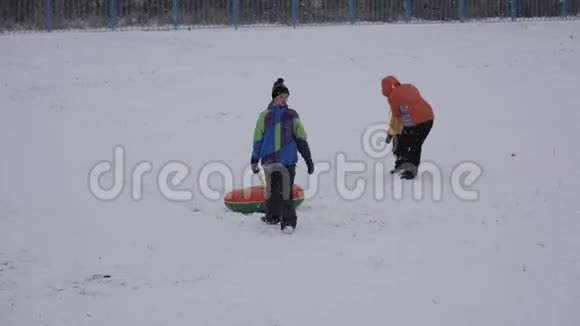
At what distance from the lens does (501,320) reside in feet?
20.5

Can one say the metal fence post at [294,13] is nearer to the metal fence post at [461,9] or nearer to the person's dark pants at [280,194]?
the metal fence post at [461,9]

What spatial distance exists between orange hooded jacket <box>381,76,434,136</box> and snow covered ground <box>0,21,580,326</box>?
856 mm

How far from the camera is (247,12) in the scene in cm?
2542

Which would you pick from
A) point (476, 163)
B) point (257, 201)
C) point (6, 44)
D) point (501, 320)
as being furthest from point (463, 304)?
point (6, 44)

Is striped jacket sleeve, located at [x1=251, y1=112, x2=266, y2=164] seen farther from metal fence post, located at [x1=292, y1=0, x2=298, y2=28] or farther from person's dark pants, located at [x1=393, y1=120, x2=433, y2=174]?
metal fence post, located at [x1=292, y1=0, x2=298, y2=28]

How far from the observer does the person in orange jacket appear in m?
10.8

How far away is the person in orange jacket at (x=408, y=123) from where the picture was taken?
426 inches

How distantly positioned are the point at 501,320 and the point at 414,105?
5.02 m

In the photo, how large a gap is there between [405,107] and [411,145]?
576mm

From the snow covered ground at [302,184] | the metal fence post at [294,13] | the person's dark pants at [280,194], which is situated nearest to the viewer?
the snow covered ground at [302,184]

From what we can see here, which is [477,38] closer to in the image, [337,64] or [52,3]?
[337,64]

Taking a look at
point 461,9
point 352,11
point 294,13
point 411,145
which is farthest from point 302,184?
point 461,9

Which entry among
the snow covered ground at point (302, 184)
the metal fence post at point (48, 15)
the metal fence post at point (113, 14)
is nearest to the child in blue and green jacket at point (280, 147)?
the snow covered ground at point (302, 184)

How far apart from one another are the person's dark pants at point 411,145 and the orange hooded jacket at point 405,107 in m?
0.08
